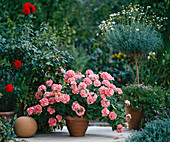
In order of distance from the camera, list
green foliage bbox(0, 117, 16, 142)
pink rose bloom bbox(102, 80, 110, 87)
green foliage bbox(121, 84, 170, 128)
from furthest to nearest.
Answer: green foliage bbox(121, 84, 170, 128) → pink rose bloom bbox(102, 80, 110, 87) → green foliage bbox(0, 117, 16, 142)

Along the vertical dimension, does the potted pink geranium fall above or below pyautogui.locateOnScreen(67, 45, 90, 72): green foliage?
below

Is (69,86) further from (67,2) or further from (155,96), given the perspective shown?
(67,2)

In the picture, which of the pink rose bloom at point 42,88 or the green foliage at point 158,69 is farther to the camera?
the green foliage at point 158,69

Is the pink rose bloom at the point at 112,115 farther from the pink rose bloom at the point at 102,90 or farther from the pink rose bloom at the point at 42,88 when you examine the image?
the pink rose bloom at the point at 42,88

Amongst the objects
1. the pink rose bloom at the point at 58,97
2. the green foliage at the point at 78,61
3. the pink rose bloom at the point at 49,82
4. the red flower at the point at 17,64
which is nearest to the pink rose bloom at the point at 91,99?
the pink rose bloom at the point at 58,97

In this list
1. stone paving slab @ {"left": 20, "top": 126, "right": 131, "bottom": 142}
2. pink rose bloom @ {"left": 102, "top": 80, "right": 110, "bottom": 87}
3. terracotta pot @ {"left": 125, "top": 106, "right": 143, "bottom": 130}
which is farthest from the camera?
terracotta pot @ {"left": 125, "top": 106, "right": 143, "bottom": 130}

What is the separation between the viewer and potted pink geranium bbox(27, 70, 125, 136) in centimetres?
403

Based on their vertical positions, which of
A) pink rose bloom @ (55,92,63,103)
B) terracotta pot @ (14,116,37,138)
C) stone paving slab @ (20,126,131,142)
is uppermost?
pink rose bloom @ (55,92,63,103)

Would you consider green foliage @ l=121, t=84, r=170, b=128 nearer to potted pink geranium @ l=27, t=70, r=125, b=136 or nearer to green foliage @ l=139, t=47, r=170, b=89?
potted pink geranium @ l=27, t=70, r=125, b=136

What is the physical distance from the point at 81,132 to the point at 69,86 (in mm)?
704

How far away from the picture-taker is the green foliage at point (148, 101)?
15.4 ft

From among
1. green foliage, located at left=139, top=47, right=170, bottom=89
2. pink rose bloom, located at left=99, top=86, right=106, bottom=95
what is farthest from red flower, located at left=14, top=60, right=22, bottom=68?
green foliage, located at left=139, top=47, right=170, bottom=89

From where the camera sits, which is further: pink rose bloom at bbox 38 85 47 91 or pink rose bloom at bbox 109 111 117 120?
pink rose bloom at bbox 38 85 47 91

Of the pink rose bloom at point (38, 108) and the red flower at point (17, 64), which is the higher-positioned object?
the red flower at point (17, 64)
